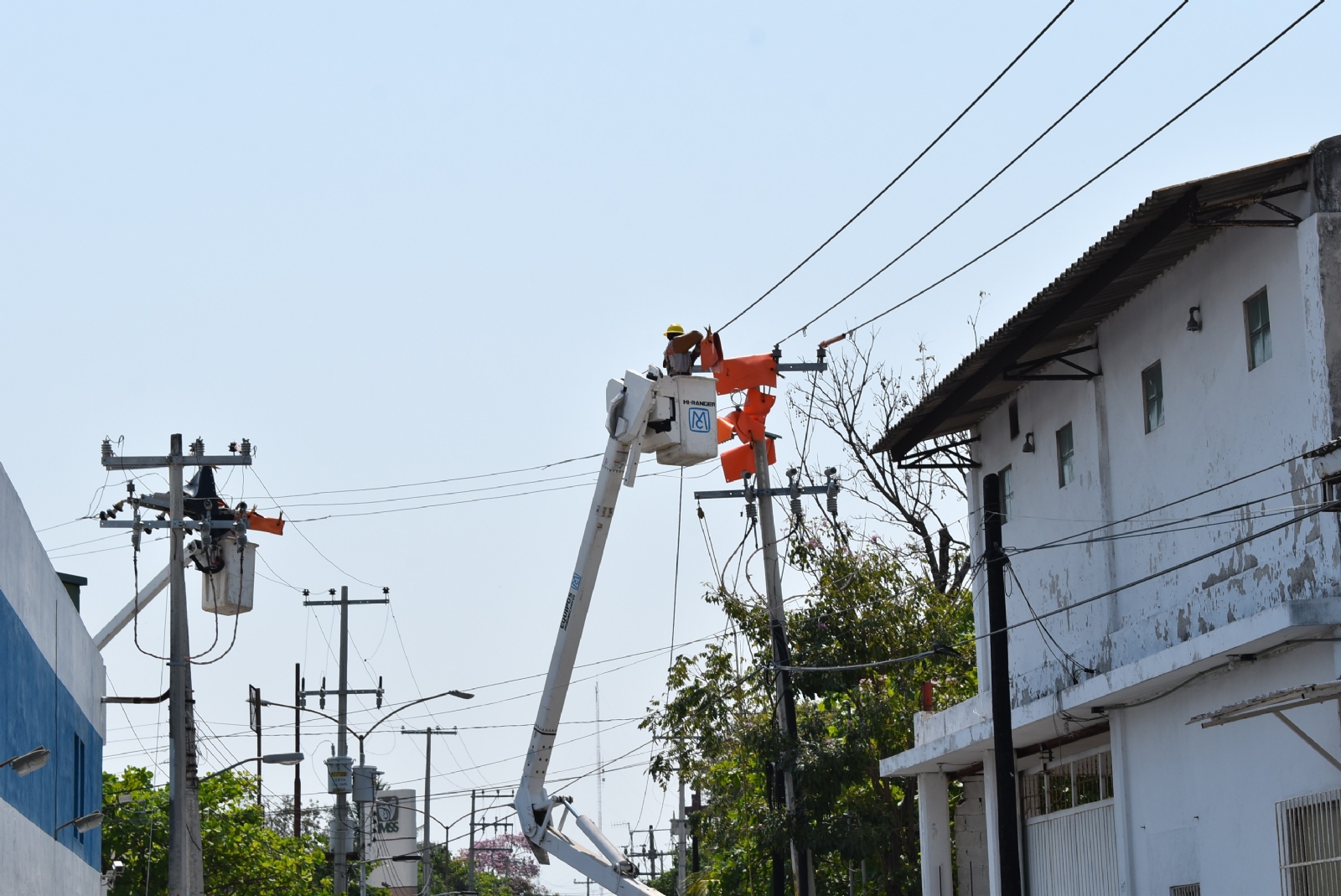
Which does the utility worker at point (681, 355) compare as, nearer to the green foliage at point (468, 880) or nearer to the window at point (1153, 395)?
the window at point (1153, 395)

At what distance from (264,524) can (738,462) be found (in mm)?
8799

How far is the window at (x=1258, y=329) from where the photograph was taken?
16484 mm

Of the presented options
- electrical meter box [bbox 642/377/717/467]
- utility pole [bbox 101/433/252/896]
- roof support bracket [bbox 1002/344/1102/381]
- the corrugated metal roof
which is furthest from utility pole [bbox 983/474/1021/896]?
utility pole [bbox 101/433/252/896]

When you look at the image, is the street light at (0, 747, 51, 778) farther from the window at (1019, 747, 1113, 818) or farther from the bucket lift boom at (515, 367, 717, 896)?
the window at (1019, 747, 1113, 818)

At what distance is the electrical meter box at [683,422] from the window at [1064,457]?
536 cm

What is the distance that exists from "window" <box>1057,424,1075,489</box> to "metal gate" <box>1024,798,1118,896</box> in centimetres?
429

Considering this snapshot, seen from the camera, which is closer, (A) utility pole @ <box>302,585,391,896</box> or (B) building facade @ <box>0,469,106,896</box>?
(B) building facade @ <box>0,469,106,896</box>

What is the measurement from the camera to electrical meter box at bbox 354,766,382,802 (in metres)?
43.0

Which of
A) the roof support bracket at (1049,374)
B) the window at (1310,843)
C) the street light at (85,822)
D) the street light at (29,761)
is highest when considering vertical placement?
the roof support bracket at (1049,374)

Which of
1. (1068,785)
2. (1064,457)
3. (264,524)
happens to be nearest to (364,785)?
(264,524)

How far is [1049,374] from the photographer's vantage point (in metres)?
22.1

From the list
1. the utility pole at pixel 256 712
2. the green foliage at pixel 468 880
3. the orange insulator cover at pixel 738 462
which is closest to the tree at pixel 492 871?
the green foliage at pixel 468 880

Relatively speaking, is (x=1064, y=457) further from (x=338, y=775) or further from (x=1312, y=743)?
(x=338, y=775)

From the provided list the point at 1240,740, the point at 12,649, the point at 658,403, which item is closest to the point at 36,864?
the point at 12,649
